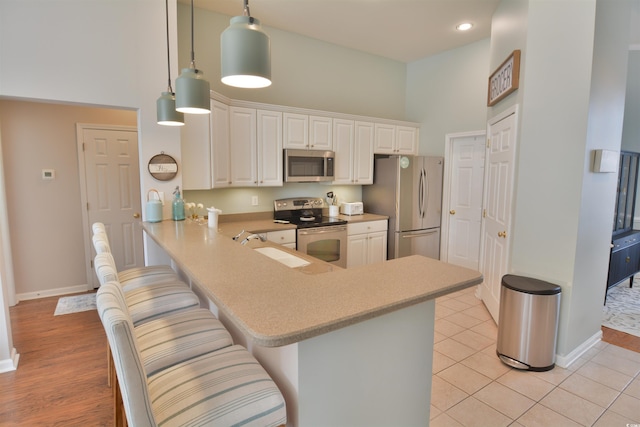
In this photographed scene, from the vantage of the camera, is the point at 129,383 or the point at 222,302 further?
the point at 222,302

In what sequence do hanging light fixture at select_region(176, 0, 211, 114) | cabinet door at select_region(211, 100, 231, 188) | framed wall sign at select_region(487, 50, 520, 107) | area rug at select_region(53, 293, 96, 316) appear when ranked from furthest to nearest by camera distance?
area rug at select_region(53, 293, 96, 316) → cabinet door at select_region(211, 100, 231, 188) → framed wall sign at select_region(487, 50, 520, 107) → hanging light fixture at select_region(176, 0, 211, 114)

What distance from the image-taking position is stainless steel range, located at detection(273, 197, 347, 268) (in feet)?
13.4

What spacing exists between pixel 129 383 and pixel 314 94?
435 cm

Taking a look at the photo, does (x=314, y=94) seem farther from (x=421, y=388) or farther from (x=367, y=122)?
(x=421, y=388)

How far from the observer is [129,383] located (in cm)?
95

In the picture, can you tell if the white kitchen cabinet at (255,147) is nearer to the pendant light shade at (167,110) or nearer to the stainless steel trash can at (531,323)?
the pendant light shade at (167,110)

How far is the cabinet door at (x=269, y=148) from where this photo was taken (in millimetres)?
3934

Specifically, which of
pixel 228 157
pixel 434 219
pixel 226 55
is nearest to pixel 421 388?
Answer: pixel 226 55

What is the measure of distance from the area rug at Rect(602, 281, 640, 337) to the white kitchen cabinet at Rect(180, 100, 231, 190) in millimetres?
4229

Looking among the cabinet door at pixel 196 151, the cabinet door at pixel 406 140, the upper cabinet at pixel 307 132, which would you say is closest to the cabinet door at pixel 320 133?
the upper cabinet at pixel 307 132

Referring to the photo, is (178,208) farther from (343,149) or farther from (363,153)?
(363,153)

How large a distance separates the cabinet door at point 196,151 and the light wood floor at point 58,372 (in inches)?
65.7

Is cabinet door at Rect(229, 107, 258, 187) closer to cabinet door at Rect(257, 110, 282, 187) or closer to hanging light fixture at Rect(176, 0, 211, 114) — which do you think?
cabinet door at Rect(257, 110, 282, 187)

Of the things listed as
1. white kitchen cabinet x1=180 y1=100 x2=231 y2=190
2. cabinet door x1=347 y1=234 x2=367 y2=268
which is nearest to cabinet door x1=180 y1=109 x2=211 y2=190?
white kitchen cabinet x1=180 y1=100 x2=231 y2=190
